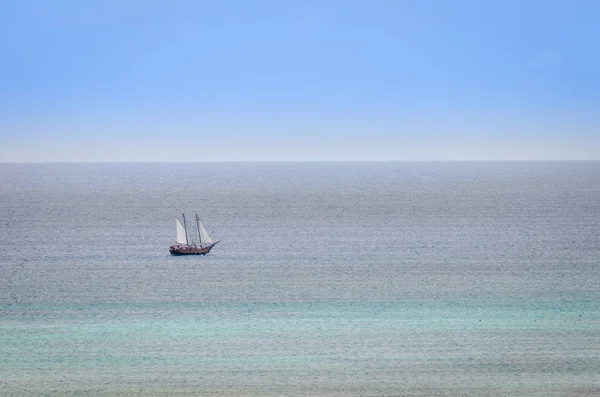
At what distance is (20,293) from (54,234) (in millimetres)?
15714

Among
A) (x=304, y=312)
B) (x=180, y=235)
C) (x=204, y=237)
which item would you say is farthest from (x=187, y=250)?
(x=304, y=312)

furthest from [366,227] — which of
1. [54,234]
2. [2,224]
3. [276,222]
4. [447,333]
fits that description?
[447,333]

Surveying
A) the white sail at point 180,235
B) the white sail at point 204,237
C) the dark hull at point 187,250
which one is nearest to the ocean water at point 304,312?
the dark hull at point 187,250

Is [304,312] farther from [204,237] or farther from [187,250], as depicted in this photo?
[204,237]

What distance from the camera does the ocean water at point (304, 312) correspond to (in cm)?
1380

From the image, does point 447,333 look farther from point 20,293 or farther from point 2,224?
point 2,224

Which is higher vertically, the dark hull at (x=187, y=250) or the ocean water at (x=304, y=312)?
the dark hull at (x=187, y=250)

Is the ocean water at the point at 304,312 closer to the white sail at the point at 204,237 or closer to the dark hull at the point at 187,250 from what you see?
the dark hull at the point at 187,250

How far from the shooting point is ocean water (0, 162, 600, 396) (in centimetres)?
1380

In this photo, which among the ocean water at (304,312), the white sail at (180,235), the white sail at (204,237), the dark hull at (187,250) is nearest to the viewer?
the ocean water at (304,312)

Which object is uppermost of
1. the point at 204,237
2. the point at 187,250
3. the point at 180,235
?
the point at 180,235

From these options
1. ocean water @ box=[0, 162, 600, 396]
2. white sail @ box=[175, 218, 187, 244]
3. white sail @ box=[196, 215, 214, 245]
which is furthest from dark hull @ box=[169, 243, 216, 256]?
white sail @ box=[196, 215, 214, 245]

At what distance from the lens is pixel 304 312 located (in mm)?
19391

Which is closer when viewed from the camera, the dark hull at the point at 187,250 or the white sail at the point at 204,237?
the dark hull at the point at 187,250
